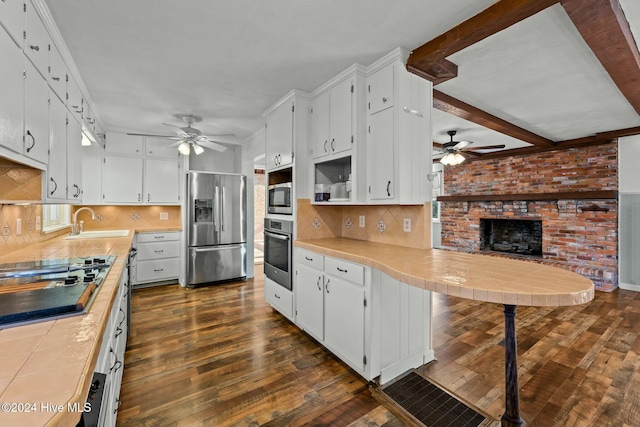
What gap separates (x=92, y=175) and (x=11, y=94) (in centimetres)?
335

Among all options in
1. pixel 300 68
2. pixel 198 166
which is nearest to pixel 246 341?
pixel 300 68

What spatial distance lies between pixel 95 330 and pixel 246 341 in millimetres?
1930

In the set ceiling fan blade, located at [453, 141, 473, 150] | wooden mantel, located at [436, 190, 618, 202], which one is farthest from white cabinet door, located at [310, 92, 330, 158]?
wooden mantel, located at [436, 190, 618, 202]

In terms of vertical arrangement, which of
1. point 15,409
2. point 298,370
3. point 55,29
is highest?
point 55,29

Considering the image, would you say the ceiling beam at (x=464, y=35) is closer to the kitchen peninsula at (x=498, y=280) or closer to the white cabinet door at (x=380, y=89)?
the white cabinet door at (x=380, y=89)

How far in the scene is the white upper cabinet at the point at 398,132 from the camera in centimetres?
214

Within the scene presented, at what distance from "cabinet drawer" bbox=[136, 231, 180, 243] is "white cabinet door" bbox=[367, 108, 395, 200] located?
11.4 feet

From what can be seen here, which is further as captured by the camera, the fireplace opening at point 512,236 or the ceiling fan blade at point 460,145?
the fireplace opening at point 512,236

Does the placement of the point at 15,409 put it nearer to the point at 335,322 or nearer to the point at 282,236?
the point at 335,322

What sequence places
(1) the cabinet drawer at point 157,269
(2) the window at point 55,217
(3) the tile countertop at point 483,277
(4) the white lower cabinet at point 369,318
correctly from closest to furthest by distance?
(3) the tile countertop at point 483,277 → (4) the white lower cabinet at point 369,318 → (2) the window at point 55,217 → (1) the cabinet drawer at point 157,269

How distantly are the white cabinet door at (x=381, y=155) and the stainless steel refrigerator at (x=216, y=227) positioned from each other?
2777mm

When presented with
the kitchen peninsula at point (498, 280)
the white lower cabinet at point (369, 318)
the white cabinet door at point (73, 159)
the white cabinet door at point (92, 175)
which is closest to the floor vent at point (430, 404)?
the white lower cabinet at point (369, 318)

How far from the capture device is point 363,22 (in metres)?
1.81

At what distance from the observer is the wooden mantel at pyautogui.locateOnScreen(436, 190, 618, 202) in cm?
434
